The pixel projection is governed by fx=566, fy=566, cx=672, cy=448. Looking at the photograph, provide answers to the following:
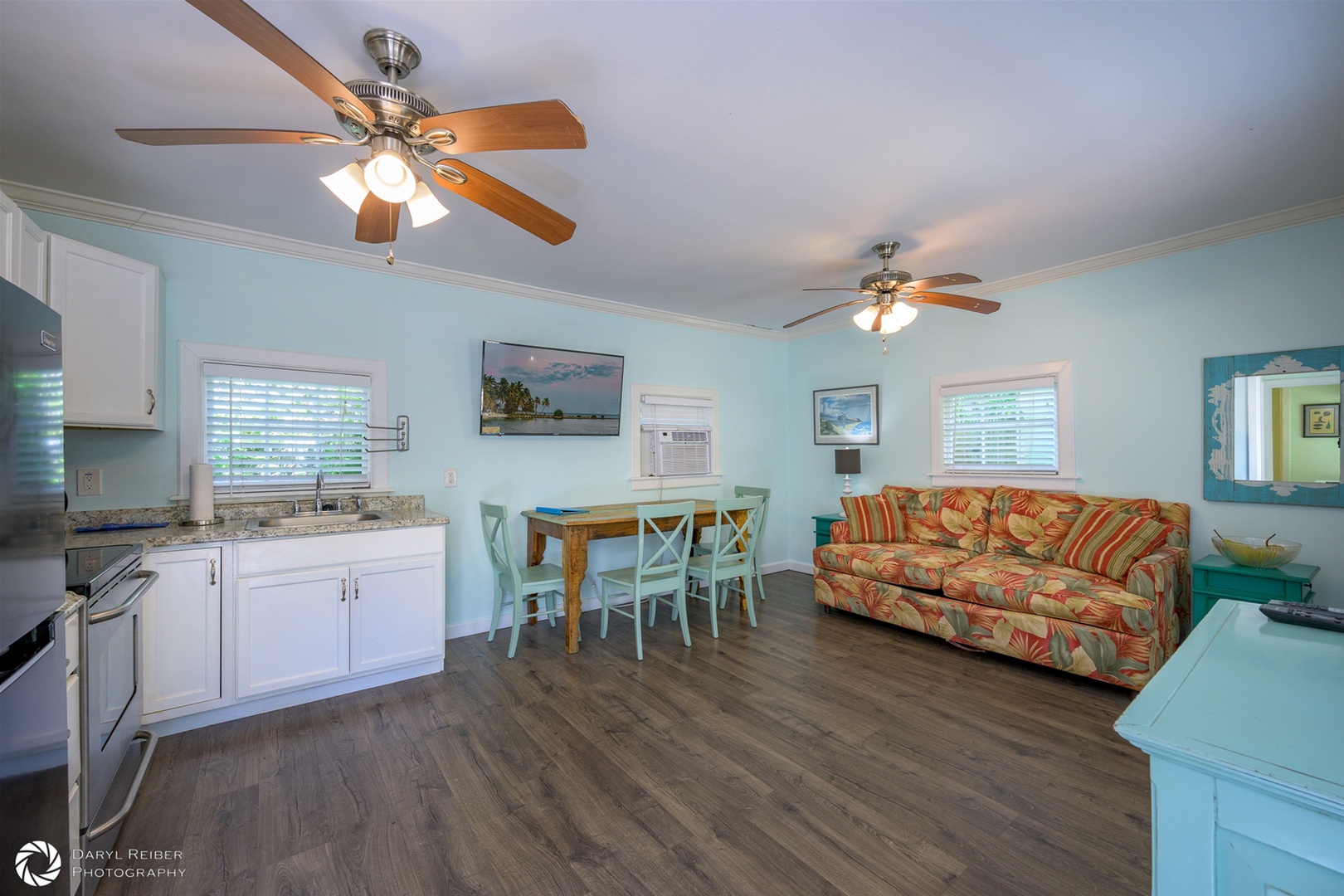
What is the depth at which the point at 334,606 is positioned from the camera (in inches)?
112

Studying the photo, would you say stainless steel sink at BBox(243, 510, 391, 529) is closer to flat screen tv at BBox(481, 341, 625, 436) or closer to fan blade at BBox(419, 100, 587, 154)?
flat screen tv at BBox(481, 341, 625, 436)

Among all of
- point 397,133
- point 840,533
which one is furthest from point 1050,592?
point 397,133

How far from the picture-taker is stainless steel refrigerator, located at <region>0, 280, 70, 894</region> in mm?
→ 1081

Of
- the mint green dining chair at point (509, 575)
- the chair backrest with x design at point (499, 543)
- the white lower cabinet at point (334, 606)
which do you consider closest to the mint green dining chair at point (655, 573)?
the mint green dining chair at point (509, 575)

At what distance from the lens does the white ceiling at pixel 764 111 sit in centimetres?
166

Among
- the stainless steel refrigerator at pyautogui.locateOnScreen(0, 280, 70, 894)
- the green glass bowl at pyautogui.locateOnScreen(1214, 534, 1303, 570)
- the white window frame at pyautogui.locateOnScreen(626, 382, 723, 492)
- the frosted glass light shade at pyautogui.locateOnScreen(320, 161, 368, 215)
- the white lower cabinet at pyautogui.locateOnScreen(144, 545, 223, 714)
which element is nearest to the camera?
the stainless steel refrigerator at pyautogui.locateOnScreen(0, 280, 70, 894)

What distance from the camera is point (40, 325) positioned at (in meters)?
1.33

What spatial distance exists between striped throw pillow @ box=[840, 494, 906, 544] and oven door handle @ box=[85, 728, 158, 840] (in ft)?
13.4

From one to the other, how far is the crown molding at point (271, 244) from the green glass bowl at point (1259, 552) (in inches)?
157

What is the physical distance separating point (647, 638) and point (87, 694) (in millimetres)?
2715

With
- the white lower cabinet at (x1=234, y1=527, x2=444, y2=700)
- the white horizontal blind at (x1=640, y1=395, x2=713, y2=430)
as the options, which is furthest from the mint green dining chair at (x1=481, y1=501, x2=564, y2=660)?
the white horizontal blind at (x1=640, y1=395, x2=713, y2=430)

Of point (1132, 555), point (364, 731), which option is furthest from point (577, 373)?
point (1132, 555)

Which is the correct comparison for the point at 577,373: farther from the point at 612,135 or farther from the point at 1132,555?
the point at 1132,555

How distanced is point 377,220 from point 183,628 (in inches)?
77.9
